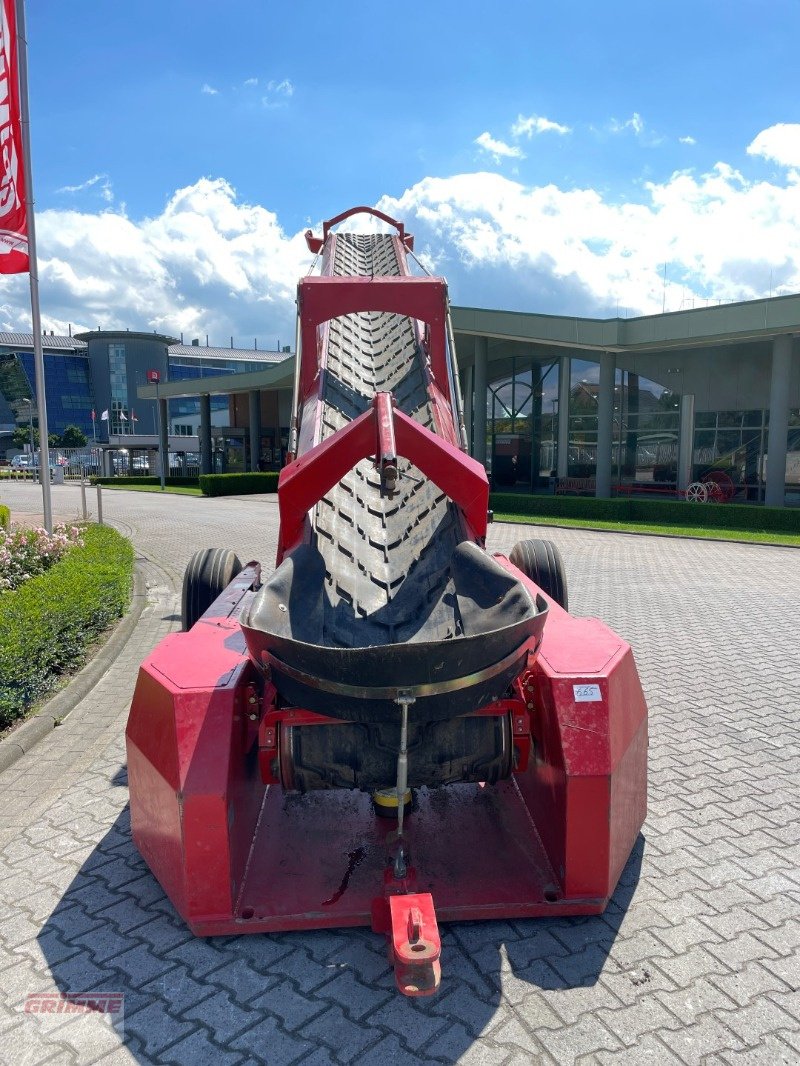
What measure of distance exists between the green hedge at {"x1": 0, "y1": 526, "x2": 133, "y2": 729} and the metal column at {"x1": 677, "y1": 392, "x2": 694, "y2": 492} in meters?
19.5

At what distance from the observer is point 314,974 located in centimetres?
278

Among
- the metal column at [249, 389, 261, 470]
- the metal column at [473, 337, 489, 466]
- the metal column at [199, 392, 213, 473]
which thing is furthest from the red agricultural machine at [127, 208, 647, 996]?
the metal column at [199, 392, 213, 473]

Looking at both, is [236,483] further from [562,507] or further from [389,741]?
[389,741]

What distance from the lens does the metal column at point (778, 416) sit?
18.3m

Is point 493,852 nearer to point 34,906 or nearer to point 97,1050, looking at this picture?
point 97,1050

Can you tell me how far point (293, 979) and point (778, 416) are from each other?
62.6ft

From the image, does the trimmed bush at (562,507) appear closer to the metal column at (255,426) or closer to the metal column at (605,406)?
the metal column at (605,406)

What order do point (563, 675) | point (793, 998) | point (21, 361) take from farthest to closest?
point (21, 361) → point (563, 675) → point (793, 998)

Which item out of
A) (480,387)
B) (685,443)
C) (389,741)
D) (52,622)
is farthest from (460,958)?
(685,443)

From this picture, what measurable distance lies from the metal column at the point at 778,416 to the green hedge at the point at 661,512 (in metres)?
1.36

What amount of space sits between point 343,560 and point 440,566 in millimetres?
532

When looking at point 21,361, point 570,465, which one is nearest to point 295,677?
point 570,465

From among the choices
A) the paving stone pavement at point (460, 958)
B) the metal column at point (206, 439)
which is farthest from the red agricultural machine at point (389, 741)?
the metal column at point (206, 439)

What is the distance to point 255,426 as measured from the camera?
38.9 metres
